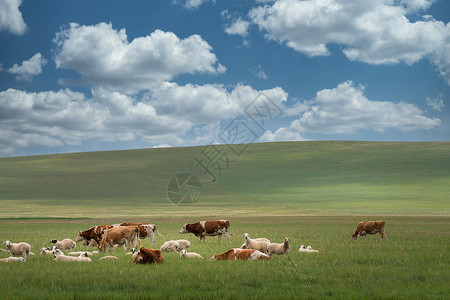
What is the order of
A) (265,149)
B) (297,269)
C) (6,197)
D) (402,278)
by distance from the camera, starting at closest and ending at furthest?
(402,278) < (297,269) < (6,197) < (265,149)

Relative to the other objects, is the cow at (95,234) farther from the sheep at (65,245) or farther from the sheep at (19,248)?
the sheep at (19,248)

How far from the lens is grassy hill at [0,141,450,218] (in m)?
Result: 78.2

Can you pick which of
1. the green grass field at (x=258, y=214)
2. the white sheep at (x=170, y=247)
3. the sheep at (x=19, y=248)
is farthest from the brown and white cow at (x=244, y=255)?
the sheep at (x=19, y=248)

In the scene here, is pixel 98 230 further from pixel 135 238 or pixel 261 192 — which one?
pixel 261 192

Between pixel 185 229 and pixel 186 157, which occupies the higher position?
pixel 186 157

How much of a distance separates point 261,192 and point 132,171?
45.7 meters

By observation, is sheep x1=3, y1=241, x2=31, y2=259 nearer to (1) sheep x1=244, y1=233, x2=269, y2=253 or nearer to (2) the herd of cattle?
(2) the herd of cattle

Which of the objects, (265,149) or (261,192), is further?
(265,149)

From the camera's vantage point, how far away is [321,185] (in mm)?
104812

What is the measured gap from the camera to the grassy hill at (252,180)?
7819cm

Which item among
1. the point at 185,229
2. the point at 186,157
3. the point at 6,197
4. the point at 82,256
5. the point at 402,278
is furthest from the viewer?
the point at 186,157

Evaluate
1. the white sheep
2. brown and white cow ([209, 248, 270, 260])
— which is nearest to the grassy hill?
the white sheep

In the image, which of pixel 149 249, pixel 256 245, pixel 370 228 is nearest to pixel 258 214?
pixel 370 228

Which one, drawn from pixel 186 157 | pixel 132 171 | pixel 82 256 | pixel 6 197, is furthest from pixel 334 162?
pixel 82 256
